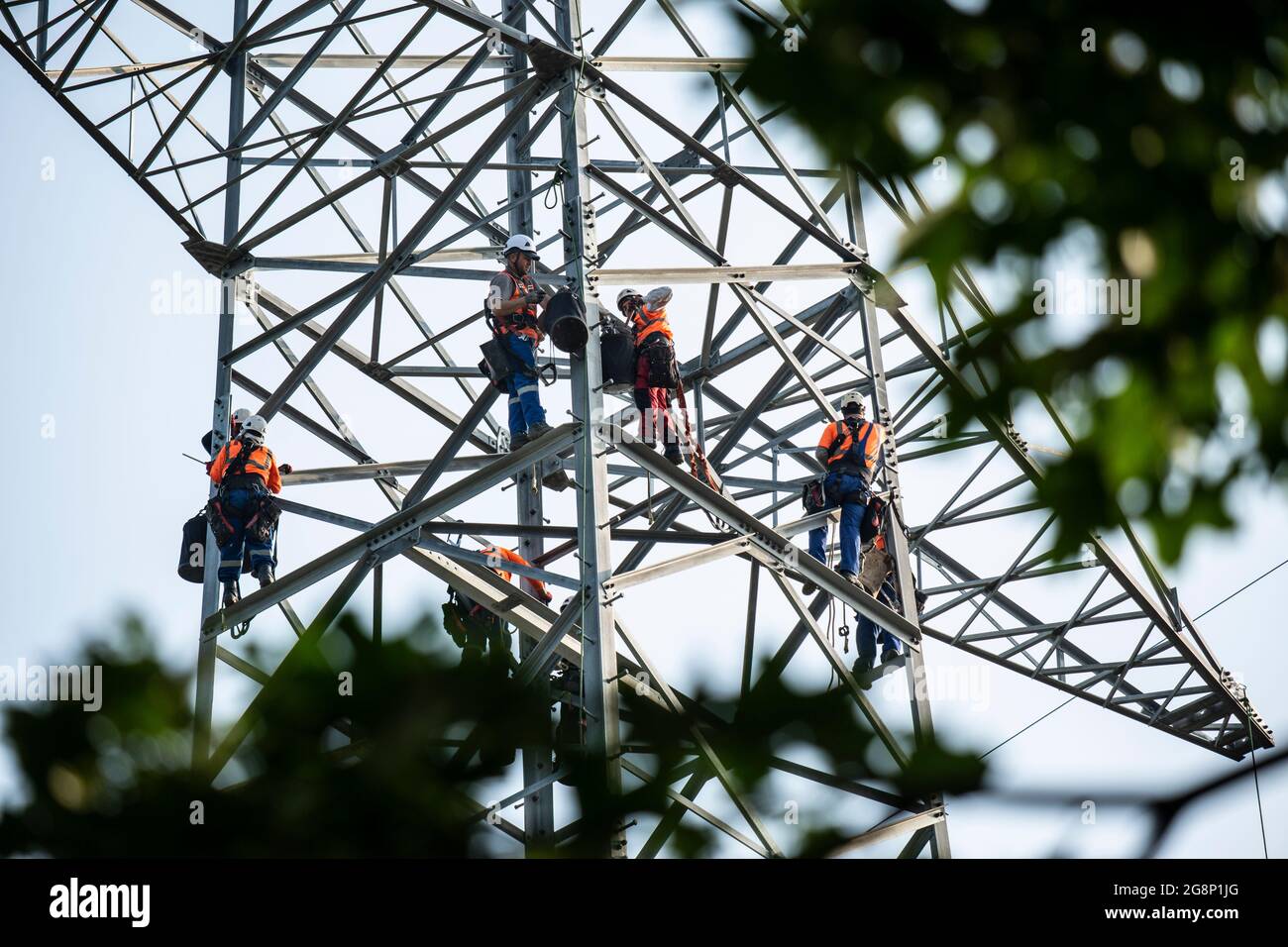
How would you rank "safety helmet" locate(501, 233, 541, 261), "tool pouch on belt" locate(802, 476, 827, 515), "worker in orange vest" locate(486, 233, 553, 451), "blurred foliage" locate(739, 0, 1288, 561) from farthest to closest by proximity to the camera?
"tool pouch on belt" locate(802, 476, 827, 515) < "safety helmet" locate(501, 233, 541, 261) < "worker in orange vest" locate(486, 233, 553, 451) < "blurred foliage" locate(739, 0, 1288, 561)

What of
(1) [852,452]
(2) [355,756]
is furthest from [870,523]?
(2) [355,756]

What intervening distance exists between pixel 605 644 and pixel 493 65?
6.55 meters

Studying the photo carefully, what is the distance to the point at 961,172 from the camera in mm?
2844

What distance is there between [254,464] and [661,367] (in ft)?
11.1

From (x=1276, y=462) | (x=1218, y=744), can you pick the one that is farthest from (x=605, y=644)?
(x=1218, y=744)

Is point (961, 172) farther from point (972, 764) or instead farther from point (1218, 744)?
point (1218, 744)

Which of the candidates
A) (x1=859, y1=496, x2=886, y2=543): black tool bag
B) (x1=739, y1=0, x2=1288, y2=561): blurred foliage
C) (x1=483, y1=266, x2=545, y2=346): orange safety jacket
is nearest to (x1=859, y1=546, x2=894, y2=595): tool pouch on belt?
Result: (x1=859, y1=496, x2=886, y2=543): black tool bag

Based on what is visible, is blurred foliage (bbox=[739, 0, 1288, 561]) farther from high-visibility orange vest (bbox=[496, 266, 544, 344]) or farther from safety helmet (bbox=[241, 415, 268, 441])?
safety helmet (bbox=[241, 415, 268, 441])

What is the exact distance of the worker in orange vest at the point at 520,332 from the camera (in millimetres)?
11992

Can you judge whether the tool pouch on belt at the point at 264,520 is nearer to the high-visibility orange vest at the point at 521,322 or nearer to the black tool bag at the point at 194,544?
the black tool bag at the point at 194,544

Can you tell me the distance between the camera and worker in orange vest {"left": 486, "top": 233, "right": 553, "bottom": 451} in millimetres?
11992

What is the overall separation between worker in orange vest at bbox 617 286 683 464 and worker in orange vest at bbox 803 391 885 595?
4.42 ft

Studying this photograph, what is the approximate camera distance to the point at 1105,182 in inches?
109

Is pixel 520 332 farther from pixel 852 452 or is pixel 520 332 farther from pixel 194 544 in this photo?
pixel 194 544
